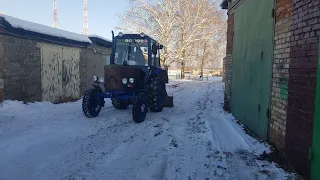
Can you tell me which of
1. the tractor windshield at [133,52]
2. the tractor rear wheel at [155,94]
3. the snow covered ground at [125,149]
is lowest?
the snow covered ground at [125,149]

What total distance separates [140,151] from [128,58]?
4.54m

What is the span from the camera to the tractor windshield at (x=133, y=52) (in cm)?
896

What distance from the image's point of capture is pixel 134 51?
29.6ft

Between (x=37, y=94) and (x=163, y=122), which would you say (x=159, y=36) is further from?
(x=163, y=122)

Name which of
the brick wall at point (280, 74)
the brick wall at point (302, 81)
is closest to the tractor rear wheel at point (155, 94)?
the brick wall at point (280, 74)

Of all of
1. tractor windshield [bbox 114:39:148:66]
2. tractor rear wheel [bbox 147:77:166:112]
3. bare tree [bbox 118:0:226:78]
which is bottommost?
tractor rear wheel [bbox 147:77:166:112]

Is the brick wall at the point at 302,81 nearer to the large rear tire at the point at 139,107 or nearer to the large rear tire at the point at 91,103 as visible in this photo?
the large rear tire at the point at 139,107

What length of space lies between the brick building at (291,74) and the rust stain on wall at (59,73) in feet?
24.9

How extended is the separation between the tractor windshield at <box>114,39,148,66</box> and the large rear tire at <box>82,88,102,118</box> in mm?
1395

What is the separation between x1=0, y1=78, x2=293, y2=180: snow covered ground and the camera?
157 inches

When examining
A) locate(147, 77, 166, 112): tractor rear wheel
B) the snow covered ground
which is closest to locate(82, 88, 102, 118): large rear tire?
the snow covered ground

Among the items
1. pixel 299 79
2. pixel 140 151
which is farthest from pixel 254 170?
pixel 140 151

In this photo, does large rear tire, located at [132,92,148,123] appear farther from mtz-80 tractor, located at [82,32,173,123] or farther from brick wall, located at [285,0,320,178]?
brick wall, located at [285,0,320,178]

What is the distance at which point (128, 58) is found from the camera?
902 centimetres
